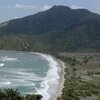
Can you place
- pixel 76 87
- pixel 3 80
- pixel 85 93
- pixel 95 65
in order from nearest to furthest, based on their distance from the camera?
pixel 85 93 → pixel 76 87 → pixel 3 80 → pixel 95 65

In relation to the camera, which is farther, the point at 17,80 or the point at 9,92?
the point at 17,80

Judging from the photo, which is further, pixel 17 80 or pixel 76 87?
pixel 17 80

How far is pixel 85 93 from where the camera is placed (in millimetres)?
83812

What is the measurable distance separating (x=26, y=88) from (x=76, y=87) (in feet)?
36.0

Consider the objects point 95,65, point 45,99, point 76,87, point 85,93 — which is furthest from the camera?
point 95,65

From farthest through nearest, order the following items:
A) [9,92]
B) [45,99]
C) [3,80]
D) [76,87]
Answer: [3,80]
[76,87]
[45,99]
[9,92]

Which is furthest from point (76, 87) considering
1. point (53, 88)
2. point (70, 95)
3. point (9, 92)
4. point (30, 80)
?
point (9, 92)

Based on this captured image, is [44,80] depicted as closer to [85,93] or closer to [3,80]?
[3,80]

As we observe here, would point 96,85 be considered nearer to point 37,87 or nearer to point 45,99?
point 37,87

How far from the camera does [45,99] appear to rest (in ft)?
253

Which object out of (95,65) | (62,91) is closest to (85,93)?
(62,91)

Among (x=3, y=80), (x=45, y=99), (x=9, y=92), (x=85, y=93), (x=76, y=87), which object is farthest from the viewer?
(x=3, y=80)

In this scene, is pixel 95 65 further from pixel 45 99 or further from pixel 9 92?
pixel 9 92

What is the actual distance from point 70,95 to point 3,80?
33614 millimetres
